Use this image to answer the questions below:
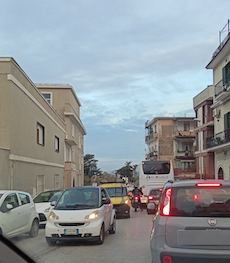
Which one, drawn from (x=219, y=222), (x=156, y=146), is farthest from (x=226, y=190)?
(x=156, y=146)

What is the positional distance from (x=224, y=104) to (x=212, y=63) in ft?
13.6

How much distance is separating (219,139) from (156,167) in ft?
28.0

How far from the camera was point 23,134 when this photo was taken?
19125mm

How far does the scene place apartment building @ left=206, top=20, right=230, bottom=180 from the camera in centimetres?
2852

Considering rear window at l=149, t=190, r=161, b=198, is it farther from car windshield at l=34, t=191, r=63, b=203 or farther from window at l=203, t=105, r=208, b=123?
window at l=203, t=105, r=208, b=123

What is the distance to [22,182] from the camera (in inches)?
734

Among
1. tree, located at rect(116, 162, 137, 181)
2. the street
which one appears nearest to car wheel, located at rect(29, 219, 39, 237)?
the street

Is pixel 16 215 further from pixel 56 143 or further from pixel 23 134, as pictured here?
pixel 56 143

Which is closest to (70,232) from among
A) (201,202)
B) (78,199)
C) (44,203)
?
(78,199)

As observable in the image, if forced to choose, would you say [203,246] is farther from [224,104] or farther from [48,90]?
[48,90]

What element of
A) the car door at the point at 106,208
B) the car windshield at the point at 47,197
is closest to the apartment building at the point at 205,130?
the car windshield at the point at 47,197

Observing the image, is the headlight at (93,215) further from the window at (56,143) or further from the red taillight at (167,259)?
the window at (56,143)

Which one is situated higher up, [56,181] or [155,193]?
[56,181]

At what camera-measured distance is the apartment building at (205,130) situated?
40156mm
